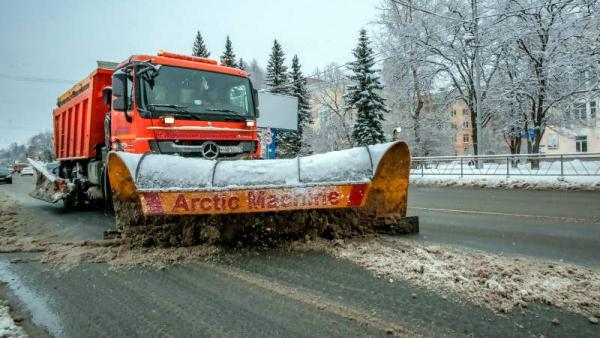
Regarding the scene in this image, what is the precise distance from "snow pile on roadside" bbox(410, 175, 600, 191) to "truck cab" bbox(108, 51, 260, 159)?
10958mm

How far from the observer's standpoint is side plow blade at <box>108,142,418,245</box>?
3771 mm

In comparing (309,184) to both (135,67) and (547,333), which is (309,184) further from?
(135,67)

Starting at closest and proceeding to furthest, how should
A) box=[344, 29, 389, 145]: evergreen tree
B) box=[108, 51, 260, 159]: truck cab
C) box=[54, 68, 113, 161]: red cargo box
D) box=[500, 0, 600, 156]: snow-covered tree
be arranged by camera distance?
box=[108, 51, 260, 159]: truck cab
box=[54, 68, 113, 161]: red cargo box
box=[500, 0, 600, 156]: snow-covered tree
box=[344, 29, 389, 145]: evergreen tree

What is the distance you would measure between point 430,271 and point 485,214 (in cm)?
437

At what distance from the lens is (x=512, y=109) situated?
25.0 m

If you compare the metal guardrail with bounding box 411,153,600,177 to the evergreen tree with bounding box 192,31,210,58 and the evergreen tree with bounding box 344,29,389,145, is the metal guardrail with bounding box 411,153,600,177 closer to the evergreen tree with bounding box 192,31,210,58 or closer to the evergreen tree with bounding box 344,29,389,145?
the evergreen tree with bounding box 344,29,389,145

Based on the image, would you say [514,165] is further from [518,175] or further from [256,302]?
[256,302]

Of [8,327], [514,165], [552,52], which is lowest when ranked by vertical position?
[8,327]

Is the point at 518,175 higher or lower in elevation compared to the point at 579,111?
lower

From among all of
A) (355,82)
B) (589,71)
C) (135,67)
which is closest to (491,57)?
(589,71)

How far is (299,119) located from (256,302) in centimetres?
3959

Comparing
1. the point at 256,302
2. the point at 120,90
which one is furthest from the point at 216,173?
the point at 120,90

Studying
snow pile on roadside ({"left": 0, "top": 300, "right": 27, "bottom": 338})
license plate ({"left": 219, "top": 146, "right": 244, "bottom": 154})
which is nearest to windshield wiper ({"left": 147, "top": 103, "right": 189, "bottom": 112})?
license plate ({"left": 219, "top": 146, "right": 244, "bottom": 154})

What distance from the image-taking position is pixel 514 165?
1602 centimetres
